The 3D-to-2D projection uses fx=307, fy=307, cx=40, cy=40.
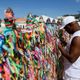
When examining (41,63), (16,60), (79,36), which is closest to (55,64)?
(41,63)

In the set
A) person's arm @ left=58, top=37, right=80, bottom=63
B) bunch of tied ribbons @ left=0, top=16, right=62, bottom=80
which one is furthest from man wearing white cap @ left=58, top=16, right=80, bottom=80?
bunch of tied ribbons @ left=0, top=16, right=62, bottom=80

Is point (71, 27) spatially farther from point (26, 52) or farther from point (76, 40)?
point (26, 52)

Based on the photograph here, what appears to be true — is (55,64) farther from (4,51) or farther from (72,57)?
(4,51)

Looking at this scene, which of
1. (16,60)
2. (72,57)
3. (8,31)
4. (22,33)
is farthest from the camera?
(72,57)

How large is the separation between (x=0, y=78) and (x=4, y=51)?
0.33 m

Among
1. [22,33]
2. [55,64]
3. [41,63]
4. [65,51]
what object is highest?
[22,33]

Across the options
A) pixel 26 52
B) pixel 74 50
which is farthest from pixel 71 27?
Answer: pixel 26 52

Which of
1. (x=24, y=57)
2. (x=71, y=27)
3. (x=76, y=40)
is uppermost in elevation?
(x=71, y=27)

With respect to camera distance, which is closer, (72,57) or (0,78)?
(0,78)

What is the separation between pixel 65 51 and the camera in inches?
197

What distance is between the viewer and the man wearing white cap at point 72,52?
15.3 ft

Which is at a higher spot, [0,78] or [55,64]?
[0,78]

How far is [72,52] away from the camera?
4691 mm

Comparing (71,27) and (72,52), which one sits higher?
(71,27)
